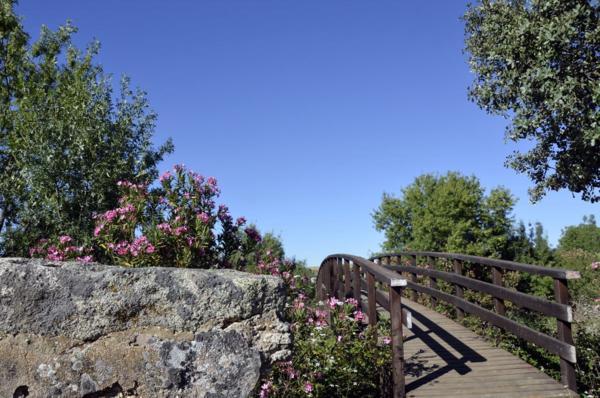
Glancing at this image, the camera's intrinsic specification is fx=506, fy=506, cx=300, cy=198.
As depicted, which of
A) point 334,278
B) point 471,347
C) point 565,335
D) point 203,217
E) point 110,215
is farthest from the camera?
point 334,278

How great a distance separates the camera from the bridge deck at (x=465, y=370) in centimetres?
542

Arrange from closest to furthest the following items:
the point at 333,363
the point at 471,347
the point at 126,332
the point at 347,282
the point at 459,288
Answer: the point at 126,332
the point at 333,363
the point at 471,347
the point at 459,288
the point at 347,282

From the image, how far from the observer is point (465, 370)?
6191 mm

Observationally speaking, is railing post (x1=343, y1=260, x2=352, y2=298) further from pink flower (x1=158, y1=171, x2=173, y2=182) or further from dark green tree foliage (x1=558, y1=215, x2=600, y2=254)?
dark green tree foliage (x1=558, y1=215, x2=600, y2=254)

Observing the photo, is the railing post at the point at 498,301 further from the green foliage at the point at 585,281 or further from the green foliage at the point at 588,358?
the green foliage at the point at 585,281

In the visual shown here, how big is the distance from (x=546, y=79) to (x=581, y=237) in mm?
34393

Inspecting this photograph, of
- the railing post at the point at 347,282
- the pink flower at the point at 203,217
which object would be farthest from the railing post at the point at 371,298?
the pink flower at the point at 203,217

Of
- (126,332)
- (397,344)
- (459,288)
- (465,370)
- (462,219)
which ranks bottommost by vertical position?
(465,370)

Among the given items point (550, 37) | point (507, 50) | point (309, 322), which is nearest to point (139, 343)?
point (309, 322)

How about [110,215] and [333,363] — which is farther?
[110,215]

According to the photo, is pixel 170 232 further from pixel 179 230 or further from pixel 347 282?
pixel 347 282

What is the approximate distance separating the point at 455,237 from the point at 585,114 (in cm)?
1400

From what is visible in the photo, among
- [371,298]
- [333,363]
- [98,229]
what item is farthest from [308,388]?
[98,229]

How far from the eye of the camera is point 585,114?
10.6 metres
